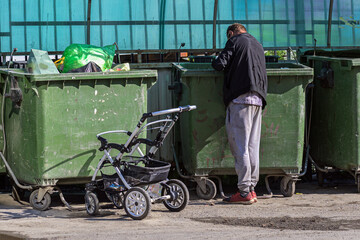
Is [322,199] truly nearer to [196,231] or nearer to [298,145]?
[298,145]

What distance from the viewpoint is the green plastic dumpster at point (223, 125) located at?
282 inches

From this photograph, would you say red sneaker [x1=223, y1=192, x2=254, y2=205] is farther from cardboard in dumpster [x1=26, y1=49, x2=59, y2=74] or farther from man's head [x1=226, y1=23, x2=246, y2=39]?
cardboard in dumpster [x1=26, y1=49, x2=59, y2=74]

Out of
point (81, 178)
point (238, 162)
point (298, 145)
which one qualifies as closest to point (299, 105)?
point (298, 145)

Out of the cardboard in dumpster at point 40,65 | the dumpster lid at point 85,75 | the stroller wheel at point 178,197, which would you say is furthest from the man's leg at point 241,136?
the cardboard in dumpster at point 40,65

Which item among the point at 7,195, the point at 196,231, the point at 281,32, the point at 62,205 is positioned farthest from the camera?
the point at 281,32

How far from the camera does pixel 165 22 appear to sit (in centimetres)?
939

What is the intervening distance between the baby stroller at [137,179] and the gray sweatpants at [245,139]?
0.66 m

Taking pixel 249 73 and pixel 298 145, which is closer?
pixel 249 73

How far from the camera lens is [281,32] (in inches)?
381

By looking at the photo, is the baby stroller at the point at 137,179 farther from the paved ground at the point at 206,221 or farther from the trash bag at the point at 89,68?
the trash bag at the point at 89,68

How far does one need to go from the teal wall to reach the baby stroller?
2822 mm

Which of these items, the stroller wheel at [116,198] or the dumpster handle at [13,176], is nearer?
the stroller wheel at [116,198]

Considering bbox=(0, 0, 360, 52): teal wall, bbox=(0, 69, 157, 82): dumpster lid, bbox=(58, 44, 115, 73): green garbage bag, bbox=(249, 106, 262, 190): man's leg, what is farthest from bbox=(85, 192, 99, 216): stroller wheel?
bbox=(0, 0, 360, 52): teal wall

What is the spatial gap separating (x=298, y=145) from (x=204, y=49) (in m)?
2.28
